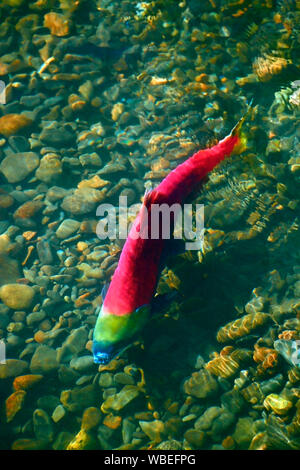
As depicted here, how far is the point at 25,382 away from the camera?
368 centimetres

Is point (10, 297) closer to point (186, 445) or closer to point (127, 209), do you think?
point (127, 209)

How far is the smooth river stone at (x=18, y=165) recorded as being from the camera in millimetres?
5129

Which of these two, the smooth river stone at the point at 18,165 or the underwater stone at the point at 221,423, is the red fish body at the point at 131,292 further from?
the smooth river stone at the point at 18,165

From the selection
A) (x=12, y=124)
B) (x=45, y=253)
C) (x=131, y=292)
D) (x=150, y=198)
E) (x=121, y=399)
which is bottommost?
(x=121, y=399)

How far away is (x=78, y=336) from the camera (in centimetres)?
406

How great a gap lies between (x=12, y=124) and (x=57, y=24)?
91.1 inches

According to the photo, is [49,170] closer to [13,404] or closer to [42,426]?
[13,404]

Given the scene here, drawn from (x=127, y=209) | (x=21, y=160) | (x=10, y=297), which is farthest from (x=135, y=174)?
(x=10, y=297)

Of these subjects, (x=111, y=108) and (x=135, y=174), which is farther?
(x=111, y=108)

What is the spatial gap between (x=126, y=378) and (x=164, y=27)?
5.86 metres

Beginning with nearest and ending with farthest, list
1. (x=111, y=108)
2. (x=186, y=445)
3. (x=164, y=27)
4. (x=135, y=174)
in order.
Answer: (x=186, y=445) < (x=135, y=174) < (x=111, y=108) < (x=164, y=27)

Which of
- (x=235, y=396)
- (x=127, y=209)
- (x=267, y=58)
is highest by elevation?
(x=267, y=58)

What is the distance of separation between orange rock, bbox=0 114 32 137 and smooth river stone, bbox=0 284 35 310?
2481 mm

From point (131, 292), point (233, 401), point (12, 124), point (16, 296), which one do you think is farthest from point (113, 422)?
point (12, 124)
